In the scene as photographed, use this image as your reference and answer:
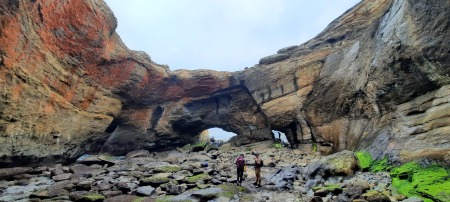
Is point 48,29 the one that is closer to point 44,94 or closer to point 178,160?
point 44,94

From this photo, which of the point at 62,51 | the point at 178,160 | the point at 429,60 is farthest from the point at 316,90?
the point at 62,51

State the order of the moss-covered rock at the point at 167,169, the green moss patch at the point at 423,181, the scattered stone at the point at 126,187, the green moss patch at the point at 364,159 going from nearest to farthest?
1. the green moss patch at the point at 423,181
2. the scattered stone at the point at 126,187
3. the green moss patch at the point at 364,159
4. the moss-covered rock at the point at 167,169

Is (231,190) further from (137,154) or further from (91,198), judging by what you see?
(137,154)

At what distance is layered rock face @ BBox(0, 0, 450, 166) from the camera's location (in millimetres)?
12992

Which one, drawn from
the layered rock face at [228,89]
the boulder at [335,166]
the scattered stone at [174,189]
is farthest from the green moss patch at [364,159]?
the scattered stone at [174,189]

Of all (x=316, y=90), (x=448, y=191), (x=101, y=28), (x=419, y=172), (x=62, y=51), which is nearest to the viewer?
(x=448, y=191)

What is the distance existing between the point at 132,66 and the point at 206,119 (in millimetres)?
10727

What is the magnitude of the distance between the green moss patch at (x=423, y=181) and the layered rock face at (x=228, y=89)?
0.72m

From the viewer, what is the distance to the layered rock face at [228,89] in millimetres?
12992

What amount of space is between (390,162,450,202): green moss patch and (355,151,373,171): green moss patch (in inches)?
80.4

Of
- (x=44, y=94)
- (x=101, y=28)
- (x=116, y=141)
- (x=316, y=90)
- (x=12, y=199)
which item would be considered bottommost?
(x=12, y=199)

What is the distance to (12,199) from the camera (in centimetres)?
1155

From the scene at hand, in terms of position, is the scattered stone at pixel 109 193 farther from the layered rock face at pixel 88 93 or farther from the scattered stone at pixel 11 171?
the layered rock face at pixel 88 93

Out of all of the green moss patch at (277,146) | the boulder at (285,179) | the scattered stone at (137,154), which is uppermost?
the green moss patch at (277,146)
